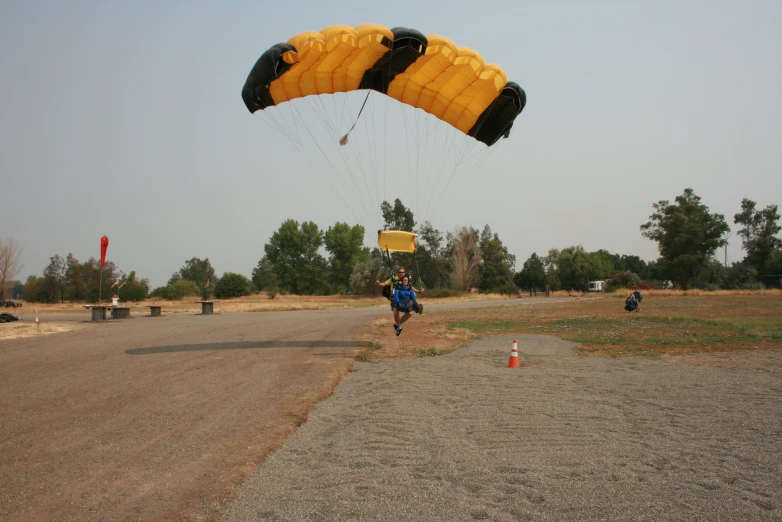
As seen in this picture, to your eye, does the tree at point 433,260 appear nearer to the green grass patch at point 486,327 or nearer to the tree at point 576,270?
the tree at point 576,270

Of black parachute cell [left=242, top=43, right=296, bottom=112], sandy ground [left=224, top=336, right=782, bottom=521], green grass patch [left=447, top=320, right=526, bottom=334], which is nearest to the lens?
sandy ground [left=224, top=336, right=782, bottom=521]

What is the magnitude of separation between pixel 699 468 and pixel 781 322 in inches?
815

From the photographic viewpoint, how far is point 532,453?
5.04 m

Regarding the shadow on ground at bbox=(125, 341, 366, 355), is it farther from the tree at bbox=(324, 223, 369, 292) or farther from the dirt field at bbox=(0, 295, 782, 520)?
the tree at bbox=(324, 223, 369, 292)

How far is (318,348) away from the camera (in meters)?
13.4

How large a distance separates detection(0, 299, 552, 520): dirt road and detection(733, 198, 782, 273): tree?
87998 mm

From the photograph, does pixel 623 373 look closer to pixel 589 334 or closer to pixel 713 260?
pixel 589 334

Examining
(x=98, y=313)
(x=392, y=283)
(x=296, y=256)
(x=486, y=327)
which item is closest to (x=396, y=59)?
(x=392, y=283)

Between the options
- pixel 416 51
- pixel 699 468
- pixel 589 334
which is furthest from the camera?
pixel 589 334

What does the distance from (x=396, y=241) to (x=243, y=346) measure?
476 cm

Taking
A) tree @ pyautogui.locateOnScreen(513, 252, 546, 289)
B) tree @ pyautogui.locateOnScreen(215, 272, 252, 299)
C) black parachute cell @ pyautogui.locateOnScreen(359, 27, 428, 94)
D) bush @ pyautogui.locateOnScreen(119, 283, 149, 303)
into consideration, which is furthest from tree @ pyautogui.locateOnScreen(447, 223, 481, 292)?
black parachute cell @ pyautogui.locateOnScreen(359, 27, 428, 94)

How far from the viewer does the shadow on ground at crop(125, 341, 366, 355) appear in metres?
12.5

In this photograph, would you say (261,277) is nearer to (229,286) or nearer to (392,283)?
(229,286)

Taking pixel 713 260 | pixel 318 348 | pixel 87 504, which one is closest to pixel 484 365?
pixel 318 348
